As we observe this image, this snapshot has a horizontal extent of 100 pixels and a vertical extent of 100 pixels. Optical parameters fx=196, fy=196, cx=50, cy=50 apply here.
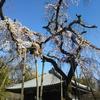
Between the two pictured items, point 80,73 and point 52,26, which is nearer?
point 80,73

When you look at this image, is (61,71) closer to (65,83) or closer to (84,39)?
(65,83)

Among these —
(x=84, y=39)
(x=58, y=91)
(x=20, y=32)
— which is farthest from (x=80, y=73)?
(x=58, y=91)

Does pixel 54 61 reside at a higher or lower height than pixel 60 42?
lower

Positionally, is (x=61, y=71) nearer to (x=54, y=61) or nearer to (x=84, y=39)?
(x=54, y=61)

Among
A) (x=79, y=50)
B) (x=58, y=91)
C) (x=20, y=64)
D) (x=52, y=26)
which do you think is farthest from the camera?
(x=58, y=91)

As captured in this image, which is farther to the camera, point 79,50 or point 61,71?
point 61,71

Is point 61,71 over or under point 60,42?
under

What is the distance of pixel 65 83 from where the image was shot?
940 cm

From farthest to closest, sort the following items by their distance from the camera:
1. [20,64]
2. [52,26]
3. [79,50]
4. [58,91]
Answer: [58,91] → [52,26] → [79,50] → [20,64]

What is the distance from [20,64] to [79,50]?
8.44ft

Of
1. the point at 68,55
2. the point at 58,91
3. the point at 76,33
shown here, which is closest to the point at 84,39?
the point at 76,33

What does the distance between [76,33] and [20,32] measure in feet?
8.09

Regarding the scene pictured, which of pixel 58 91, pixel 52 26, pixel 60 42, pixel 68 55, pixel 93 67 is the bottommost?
pixel 58 91

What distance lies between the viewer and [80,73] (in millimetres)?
7816
